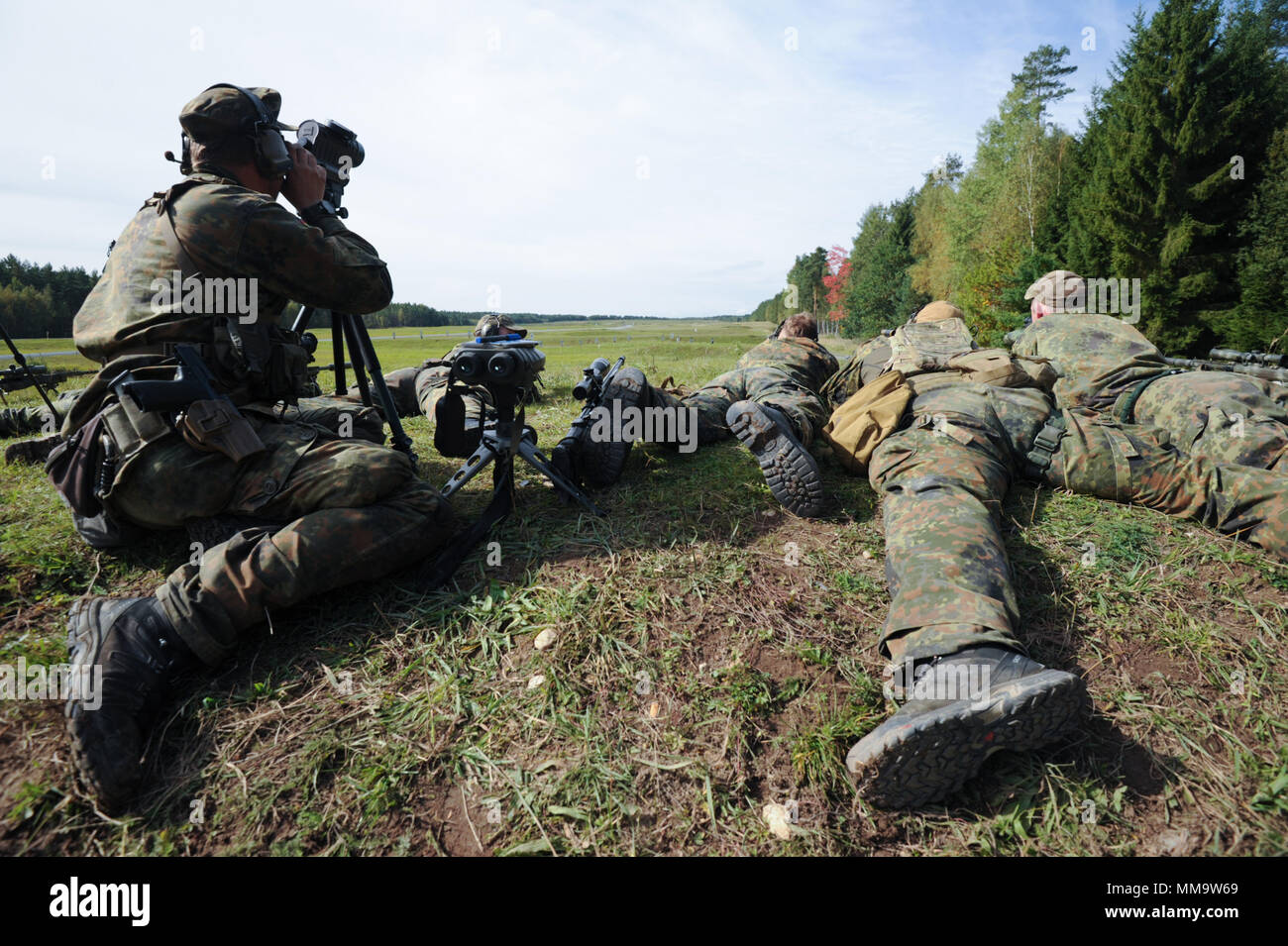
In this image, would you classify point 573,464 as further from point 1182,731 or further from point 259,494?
point 1182,731

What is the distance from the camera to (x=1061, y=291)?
238 inches

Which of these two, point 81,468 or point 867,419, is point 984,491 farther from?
point 81,468

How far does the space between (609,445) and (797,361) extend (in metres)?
2.76

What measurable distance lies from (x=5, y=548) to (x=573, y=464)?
11.7 feet

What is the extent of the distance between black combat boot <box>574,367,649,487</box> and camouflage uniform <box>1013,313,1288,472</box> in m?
3.37

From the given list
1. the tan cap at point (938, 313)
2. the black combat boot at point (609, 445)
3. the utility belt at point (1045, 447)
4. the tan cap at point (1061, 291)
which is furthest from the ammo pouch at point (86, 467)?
the tan cap at point (1061, 291)

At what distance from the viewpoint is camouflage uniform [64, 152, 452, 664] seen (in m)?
2.77

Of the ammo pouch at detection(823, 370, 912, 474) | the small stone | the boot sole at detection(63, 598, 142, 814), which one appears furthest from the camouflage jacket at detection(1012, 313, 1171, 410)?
the boot sole at detection(63, 598, 142, 814)

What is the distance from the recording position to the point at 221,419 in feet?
9.58

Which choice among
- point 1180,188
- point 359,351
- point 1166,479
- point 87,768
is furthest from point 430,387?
point 1180,188

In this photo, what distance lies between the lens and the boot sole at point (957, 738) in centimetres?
201

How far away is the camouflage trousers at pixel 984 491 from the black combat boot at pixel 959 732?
0.26 meters
